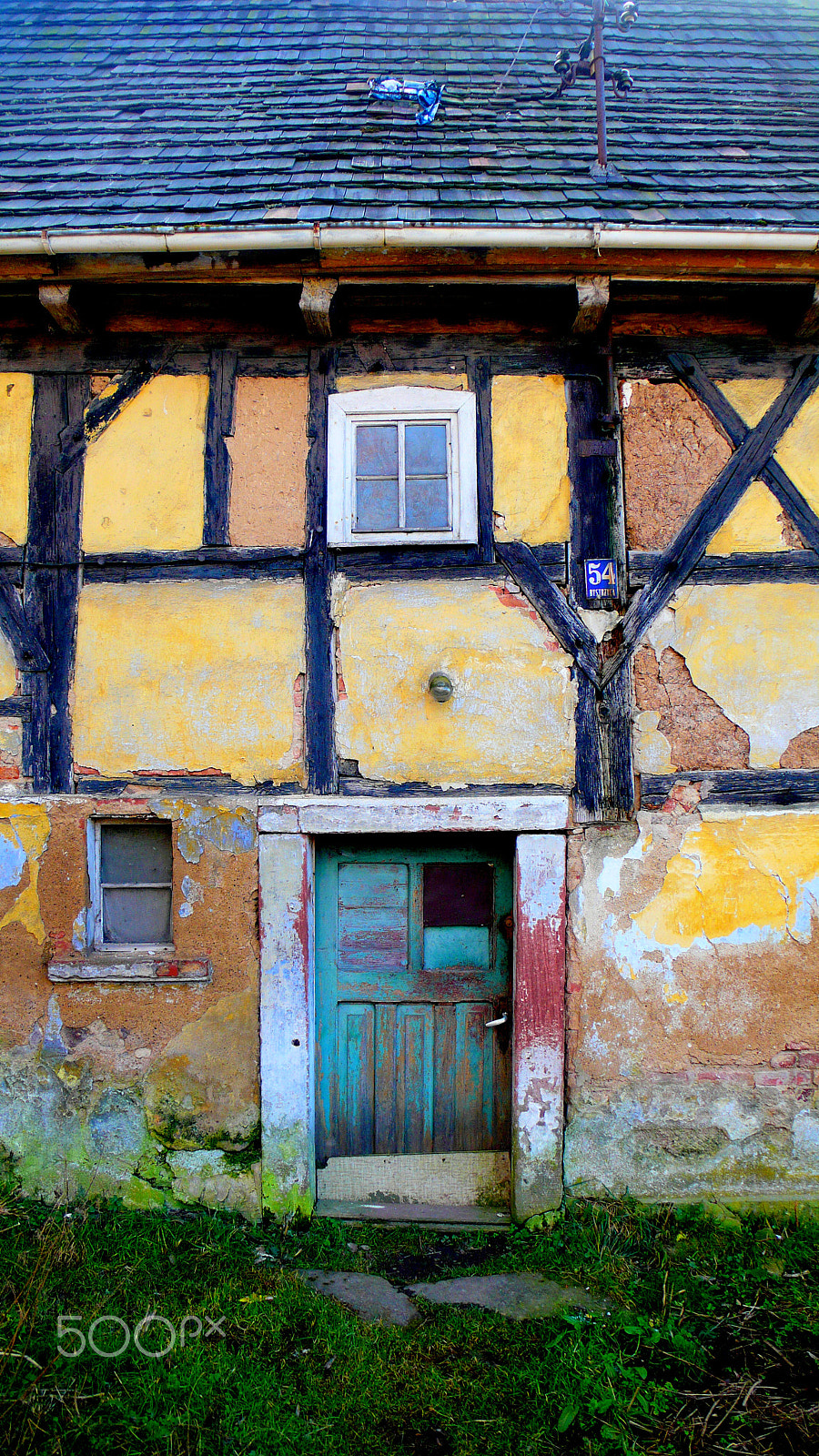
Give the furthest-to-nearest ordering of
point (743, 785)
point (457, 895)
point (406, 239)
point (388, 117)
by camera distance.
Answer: point (388, 117) → point (457, 895) → point (743, 785) → point (406, 239)

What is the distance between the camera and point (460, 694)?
3.99 m

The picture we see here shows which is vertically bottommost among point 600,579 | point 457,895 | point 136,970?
point 136,970

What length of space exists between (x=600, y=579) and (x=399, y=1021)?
8.83ft

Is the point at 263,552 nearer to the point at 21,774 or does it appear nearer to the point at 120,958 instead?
the point at 21,774

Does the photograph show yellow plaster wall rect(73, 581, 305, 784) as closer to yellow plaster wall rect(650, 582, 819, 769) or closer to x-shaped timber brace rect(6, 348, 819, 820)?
x-shaped timber brace rect(6, 348, 819, 820)

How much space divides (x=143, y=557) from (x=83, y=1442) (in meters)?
3.81

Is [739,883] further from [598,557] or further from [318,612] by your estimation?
[318,612]

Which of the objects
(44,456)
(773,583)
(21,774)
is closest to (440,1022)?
(21,774)

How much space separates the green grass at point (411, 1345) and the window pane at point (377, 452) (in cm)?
407

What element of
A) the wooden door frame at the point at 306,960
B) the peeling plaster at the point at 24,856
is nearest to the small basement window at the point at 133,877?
the peeling plaster at the point at 24,856

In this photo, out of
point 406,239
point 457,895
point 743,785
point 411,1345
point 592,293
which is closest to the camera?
point 411,1345

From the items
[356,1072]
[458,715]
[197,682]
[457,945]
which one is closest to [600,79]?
[458,715]

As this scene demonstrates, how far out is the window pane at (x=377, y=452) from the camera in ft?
13.5

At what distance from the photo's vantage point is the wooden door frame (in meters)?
3.93
